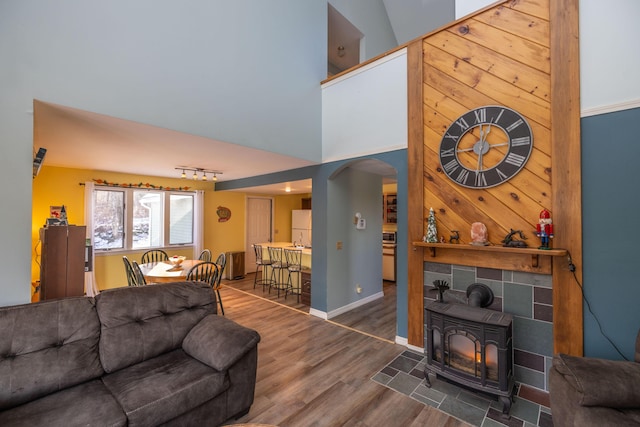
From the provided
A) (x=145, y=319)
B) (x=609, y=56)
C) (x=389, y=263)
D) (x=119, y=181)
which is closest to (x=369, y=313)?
(x=389, y=263)

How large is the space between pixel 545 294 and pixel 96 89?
4.27 metres

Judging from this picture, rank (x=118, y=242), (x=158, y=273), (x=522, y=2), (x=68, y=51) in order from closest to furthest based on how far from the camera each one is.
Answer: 1. (x=68, y=51)
2. (x=522, y=2)
3. (x=158, y=273)
4. (x=118, y=242)

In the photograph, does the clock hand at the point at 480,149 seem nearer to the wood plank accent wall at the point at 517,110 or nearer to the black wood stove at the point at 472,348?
the wood plank accent wall at the point at 517,110

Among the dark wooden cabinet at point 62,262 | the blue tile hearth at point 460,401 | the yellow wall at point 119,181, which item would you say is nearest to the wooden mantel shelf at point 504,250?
the blue tile hearth at point 460,401

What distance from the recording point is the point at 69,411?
Answer: 1479mm

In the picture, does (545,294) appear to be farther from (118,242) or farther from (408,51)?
(118,242)

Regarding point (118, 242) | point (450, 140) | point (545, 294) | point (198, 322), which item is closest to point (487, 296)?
point (545, 294)

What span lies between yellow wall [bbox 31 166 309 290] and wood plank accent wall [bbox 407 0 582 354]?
509 centimetres

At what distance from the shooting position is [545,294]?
7.86 feet

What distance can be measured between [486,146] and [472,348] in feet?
6.14

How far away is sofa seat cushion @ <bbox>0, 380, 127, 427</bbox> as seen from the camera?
1.41m

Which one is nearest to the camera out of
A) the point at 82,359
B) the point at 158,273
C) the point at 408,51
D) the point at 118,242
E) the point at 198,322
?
the point at 82,359

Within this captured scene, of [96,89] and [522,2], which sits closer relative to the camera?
[96,89]

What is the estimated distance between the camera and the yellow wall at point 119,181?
445 cm
